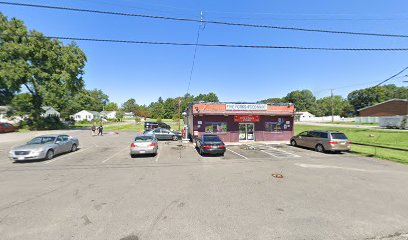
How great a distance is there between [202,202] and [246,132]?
17.7 m

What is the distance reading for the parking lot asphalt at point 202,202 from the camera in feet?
15.4

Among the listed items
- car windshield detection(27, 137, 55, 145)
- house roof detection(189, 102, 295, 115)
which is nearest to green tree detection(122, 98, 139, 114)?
house roof detection(189, 102, 295, 115)

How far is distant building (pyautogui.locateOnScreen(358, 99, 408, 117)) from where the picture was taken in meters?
54.6

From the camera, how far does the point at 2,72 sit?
31.0 m

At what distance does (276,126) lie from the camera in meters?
23.8

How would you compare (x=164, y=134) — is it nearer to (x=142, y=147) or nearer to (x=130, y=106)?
(x=142, y=147)

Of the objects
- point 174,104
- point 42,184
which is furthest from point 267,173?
point 174,104

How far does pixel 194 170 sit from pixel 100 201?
485 centimetres

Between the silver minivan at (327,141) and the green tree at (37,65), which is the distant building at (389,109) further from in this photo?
the green tree at (37,65)

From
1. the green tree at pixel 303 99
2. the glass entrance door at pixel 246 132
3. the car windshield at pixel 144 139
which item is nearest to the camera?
the car windshield at pixel 144 139

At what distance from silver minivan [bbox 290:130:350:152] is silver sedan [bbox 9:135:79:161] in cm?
1952

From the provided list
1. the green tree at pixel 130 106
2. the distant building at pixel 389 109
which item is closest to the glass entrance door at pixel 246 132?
the distant building at pixel 389 109

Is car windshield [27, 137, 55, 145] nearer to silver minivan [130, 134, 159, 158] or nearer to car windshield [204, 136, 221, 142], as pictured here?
silver minivan [130, 134, 159, 158]

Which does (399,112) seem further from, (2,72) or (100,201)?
(2,72)
